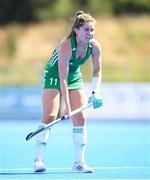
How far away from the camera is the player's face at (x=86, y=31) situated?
33.1ft

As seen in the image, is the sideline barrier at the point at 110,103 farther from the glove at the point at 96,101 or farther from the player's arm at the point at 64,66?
the player's arm at the point at 64,66

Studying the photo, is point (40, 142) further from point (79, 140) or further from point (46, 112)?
point (79, 140)

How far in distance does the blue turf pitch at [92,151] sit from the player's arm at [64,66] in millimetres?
979

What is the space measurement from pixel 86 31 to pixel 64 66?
49 centimetres

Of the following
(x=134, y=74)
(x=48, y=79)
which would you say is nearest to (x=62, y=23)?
(x=134, y=74)

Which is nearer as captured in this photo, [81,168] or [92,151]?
[81,168]

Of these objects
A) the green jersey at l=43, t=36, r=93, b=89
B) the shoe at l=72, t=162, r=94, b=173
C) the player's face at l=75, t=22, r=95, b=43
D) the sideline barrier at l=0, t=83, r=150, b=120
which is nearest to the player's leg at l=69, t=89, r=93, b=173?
the shoe at l=72, t=162, r=94, b=173

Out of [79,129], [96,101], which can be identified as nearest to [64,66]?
[96,101]

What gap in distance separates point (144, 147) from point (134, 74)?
34.7ft

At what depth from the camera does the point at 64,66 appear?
33.2ft

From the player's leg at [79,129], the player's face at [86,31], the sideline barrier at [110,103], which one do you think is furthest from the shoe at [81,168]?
the sideline barrier at [110,103]

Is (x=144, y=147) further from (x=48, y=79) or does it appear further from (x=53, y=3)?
(x=53, y=3)

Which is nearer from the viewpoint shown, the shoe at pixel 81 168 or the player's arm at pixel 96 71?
the player's arm at pixel 96 71

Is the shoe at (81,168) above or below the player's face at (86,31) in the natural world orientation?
below
